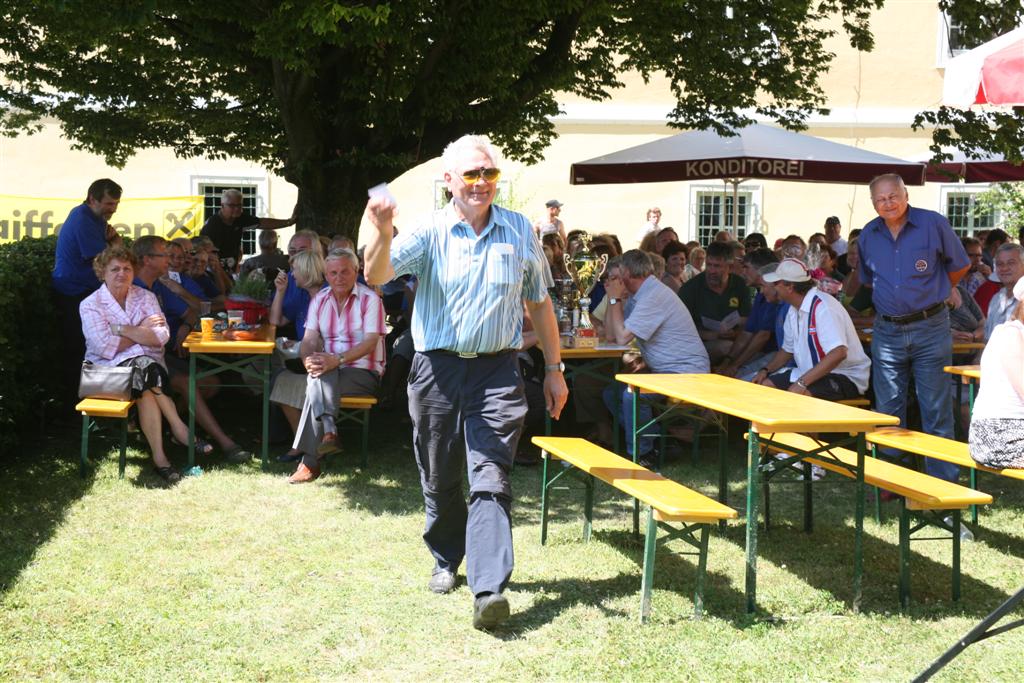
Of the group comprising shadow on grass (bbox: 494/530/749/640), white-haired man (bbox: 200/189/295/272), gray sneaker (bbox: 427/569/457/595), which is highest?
white-haired man (bbox: 200/189/295/272)

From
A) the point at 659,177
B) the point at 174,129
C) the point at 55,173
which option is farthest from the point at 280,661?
the point at 55,173

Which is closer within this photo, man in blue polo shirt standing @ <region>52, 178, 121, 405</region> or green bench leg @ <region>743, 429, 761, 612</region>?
green bench leg @ <region>743, 429, 761, 612</region>

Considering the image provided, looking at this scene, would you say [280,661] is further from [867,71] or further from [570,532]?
[867,71]

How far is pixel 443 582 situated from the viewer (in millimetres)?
5270

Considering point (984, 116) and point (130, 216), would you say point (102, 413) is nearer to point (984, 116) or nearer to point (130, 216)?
point (984, 116)

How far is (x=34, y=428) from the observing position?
29.1 feet

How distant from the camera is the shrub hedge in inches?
301

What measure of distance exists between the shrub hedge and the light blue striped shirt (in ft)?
11.9

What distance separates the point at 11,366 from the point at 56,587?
2.82 m

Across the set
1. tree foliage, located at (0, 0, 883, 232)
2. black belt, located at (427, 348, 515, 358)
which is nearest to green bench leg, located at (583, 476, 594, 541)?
black belt, located at (427, 348, 515, 358)

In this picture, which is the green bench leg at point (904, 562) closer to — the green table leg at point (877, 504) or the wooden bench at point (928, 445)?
the wooden bench at point (928, 445)

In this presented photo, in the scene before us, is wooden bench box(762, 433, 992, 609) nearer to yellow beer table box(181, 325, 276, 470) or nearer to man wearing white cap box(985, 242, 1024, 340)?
man wearing white cap box(985, 242, 1024, 340)

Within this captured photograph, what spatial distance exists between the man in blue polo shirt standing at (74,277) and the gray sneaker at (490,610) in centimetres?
524

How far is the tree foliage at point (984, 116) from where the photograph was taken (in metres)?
11.9
